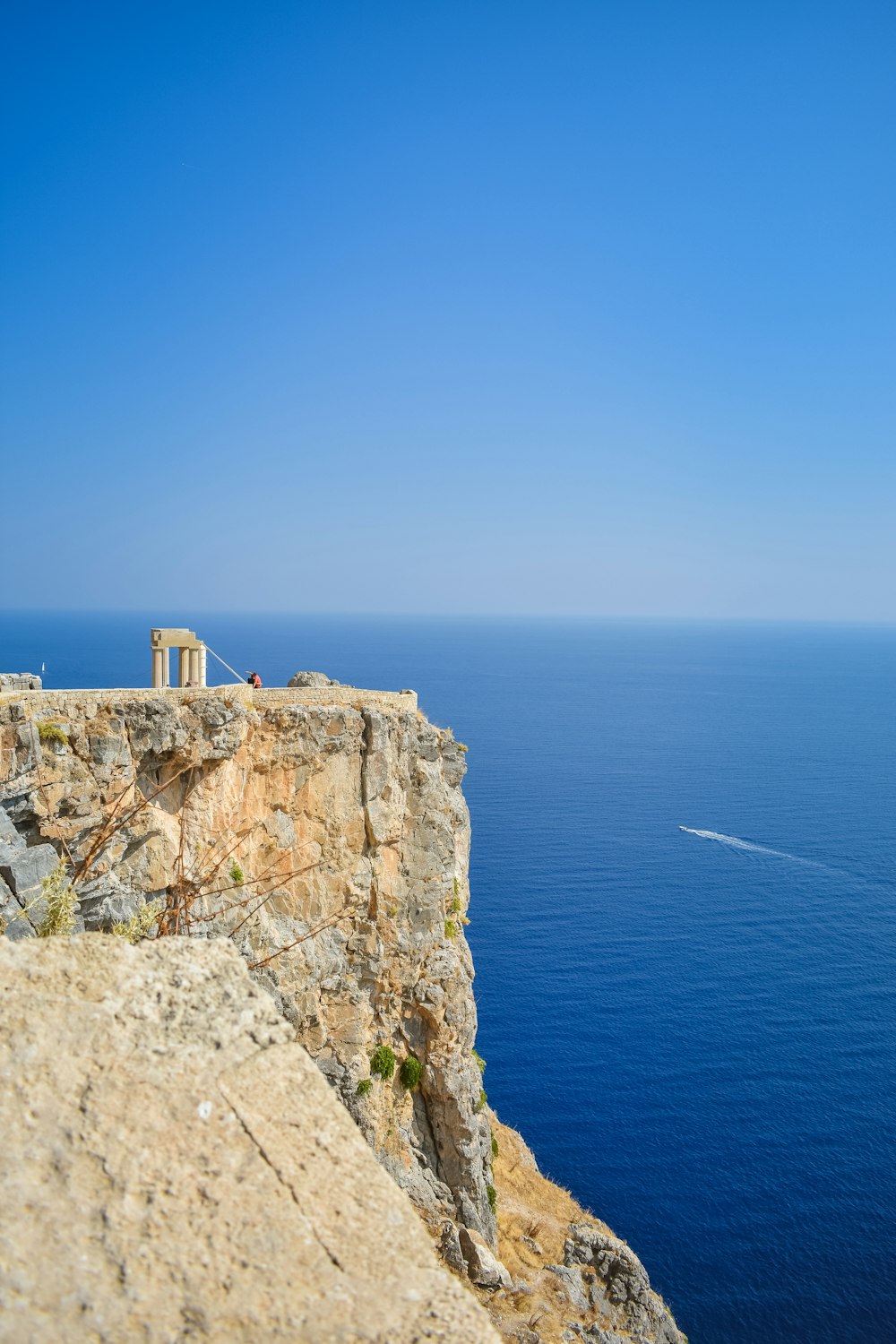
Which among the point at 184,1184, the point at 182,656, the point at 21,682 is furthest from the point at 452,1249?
the point at 184,1184

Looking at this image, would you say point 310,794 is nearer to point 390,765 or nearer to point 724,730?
point 390,765

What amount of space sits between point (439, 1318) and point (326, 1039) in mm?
22500

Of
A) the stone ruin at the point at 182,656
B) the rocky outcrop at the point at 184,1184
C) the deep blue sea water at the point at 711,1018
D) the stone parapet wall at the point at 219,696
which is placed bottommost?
the deep blue sea water at the point at 711,1018

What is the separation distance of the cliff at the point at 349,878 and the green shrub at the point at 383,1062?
0.13 ft

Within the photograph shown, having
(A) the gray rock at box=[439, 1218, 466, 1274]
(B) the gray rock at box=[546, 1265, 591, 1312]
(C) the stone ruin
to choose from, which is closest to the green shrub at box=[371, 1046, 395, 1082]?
(A) the gray rock at box=[439, 1218, 466, 1274]

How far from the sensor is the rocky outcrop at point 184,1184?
4.05 metres

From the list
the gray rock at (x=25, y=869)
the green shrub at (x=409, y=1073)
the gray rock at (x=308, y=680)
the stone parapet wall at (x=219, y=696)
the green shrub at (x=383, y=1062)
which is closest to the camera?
the gray rock at (x=25, y=869)

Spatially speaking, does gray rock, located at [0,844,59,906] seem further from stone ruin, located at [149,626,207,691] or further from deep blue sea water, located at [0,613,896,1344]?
deep blue sea water, located at [0,613,896,1344]

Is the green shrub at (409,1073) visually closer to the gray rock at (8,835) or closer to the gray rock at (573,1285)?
the gray rock at (573,1285)

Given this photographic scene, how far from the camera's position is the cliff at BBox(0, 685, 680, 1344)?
2114cm

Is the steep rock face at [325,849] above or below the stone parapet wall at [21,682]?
below

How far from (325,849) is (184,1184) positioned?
838 inches

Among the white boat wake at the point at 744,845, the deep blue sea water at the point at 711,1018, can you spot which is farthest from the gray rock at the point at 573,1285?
the white boat wake at the point at 744,845

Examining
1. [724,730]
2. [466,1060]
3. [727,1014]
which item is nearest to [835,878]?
[727,1014]
